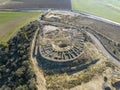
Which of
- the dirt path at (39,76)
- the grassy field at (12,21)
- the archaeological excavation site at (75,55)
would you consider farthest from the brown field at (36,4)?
the dirt path at (39,76)

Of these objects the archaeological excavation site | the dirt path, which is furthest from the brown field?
the dirt path

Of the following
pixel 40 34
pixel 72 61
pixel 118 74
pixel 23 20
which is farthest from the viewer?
pixel 23 20

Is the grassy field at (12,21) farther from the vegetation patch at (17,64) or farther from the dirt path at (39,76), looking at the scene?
the dirt path at (39,76)

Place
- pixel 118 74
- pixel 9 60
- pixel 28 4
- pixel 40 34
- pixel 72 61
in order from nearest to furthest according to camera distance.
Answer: pixel 118 74 < pixel 72 61 < pixel 9 60 < pixel 40 34 < pixel 28 4

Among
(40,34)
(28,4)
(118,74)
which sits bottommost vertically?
(118,74)

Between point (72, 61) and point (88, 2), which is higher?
point (88, 2)

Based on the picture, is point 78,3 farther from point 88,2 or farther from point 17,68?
point 17,68

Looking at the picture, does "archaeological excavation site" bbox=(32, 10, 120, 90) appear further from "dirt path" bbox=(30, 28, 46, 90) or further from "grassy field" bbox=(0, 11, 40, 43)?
"grassy field" bbox=(0, 11, 40, 43)

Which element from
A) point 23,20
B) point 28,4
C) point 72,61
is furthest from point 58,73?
point 28,4
